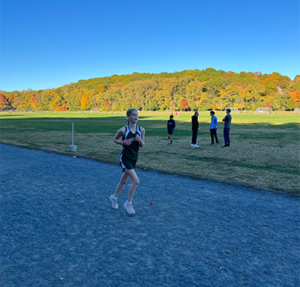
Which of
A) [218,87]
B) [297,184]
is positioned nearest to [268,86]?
[218,87]

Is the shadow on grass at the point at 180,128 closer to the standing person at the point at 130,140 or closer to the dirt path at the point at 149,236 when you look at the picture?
the dirt path at the point at 149,236

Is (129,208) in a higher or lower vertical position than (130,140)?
lower

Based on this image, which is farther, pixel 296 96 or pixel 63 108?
pixel 63 108

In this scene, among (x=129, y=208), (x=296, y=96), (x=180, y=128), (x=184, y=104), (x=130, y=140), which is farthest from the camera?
(x=184, y=104)

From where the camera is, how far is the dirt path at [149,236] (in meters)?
2.93

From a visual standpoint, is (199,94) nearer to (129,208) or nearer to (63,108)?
Result: (63,108)

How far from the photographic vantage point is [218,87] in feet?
364

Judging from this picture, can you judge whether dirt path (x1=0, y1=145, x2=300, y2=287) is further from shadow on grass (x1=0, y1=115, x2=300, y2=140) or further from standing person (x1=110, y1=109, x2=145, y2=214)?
shadow on grass (x1=0, y1=115, x2=300, y2=140)

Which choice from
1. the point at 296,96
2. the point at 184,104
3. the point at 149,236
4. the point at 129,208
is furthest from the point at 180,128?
the point at 296,96

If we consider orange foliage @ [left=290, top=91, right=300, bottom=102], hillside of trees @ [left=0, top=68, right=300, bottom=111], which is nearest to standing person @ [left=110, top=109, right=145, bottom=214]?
hillside of trees @ [left=0, top=68, right=300, bottom=111]

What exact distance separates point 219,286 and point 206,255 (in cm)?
60

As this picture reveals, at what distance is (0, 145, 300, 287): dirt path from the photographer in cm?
293

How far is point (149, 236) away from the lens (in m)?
3.85

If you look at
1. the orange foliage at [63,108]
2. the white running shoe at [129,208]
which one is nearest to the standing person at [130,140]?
the white running shoe at [129,208]
